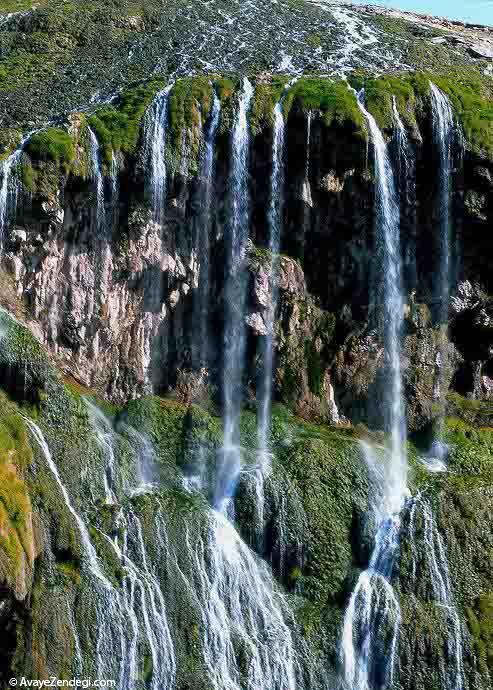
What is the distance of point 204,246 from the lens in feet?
93.6

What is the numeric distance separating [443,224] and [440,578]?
10.4m

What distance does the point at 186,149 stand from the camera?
28172mm

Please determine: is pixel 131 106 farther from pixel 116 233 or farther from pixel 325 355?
pixel 325 355

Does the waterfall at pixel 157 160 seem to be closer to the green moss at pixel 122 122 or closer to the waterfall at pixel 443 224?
the green moss at pixel 122 122

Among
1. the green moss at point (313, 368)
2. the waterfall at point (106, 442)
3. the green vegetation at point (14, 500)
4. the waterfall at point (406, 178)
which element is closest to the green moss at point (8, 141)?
the waterfall at point (106, 442)

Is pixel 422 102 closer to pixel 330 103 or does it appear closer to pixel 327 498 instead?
pixel 330 103

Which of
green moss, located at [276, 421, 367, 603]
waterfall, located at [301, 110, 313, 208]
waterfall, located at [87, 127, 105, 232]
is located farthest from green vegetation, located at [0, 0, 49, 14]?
green moss, located at [276, 421, 367, 603]

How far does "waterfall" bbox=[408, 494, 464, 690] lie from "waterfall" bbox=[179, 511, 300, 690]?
12.0 ft

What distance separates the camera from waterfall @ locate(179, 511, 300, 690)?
22.3 meters

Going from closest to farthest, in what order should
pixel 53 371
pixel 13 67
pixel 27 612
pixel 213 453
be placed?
pixel 27 612 → pixel 53 371 → pixel 213 453 → pixel 13 67

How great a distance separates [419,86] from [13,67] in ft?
48.1

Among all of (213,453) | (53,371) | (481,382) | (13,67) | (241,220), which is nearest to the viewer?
(53,371)

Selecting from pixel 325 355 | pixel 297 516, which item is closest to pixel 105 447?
pixel 297 516

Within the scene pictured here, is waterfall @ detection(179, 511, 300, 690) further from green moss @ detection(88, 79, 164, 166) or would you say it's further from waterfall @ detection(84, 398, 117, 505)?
green moss @ detection(88, 79, 164, 166)
